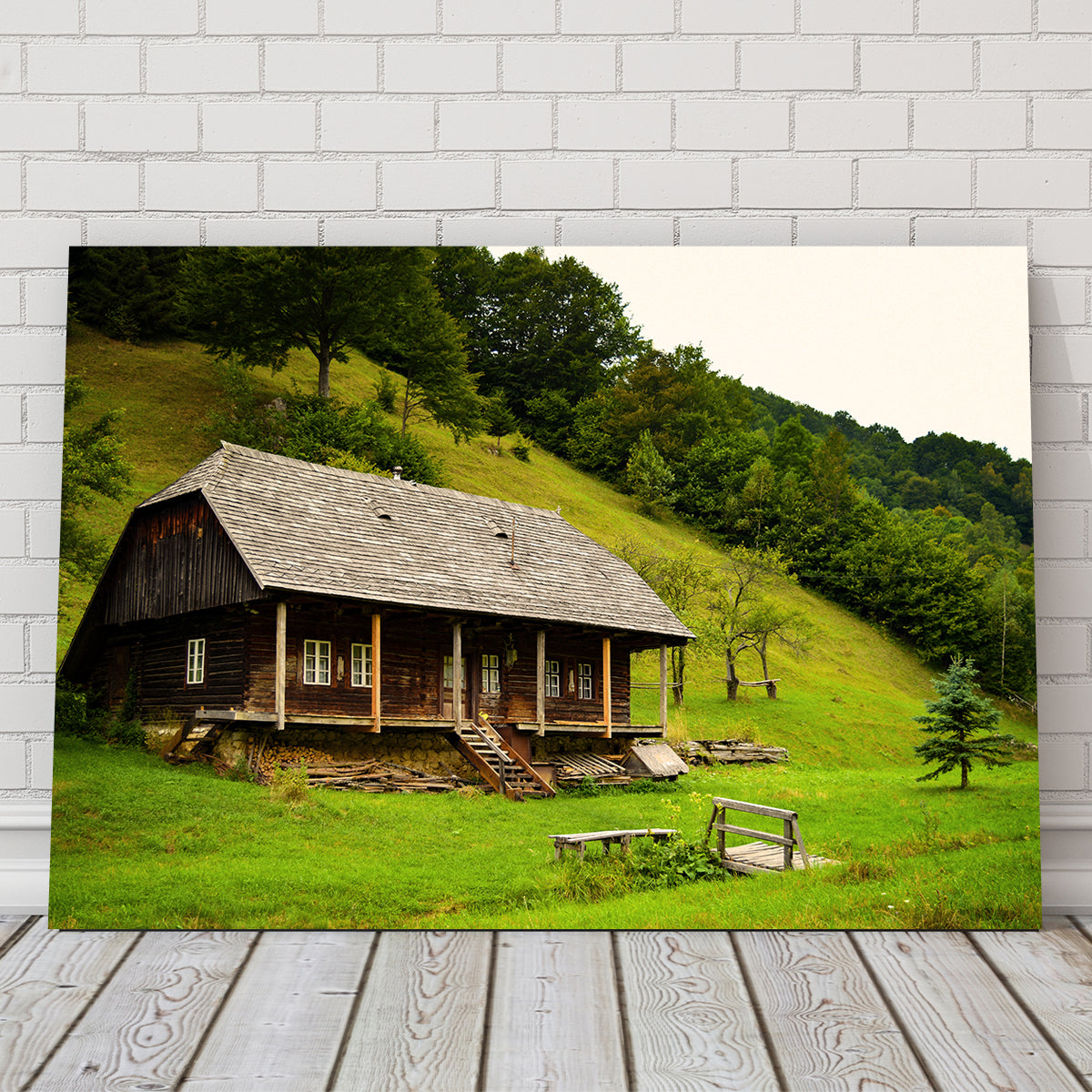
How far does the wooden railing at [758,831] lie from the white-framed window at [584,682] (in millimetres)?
771

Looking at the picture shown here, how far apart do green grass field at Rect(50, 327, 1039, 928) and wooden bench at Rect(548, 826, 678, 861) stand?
2.3 inches

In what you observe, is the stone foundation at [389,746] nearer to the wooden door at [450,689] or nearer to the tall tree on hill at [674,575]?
the wooden door at [450,689]

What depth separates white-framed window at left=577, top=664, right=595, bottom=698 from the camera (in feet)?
16.4

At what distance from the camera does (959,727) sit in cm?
450

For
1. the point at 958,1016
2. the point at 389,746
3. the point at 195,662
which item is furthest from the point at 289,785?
the point at 958,1016

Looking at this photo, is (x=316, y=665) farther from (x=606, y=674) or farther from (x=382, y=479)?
(x=606, y=674)

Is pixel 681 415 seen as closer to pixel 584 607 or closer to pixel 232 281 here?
pixel 584 607

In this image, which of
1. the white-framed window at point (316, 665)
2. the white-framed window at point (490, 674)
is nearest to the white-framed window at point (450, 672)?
the white-framed window at point (490, 674)

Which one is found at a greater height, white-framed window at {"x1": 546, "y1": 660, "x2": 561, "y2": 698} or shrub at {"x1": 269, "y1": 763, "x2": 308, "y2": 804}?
white-framed window at {"x1": 546, "y1": 660, "x2": 561, "y2": 698}

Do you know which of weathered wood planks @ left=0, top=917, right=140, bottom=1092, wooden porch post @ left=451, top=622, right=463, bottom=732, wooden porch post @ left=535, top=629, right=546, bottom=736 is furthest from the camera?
wooden porch post @ left=535, top=629, right=546, bottom=736

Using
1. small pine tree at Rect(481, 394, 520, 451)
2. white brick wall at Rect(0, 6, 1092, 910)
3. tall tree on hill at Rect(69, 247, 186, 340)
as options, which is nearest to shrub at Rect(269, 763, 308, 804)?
white brick wall at Rect(0, 6, 1092, 910)

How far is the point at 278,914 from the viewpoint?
412 centimetres

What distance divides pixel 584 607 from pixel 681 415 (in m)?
1.02

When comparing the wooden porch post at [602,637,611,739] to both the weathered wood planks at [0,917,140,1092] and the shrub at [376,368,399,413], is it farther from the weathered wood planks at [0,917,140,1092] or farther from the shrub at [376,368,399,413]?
the weathered wood planks at [0,917,140,1092]
